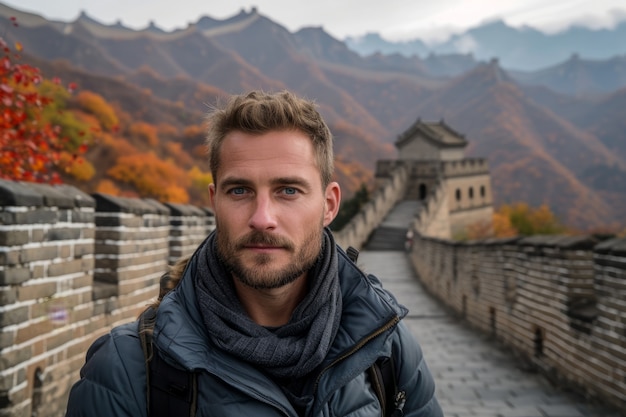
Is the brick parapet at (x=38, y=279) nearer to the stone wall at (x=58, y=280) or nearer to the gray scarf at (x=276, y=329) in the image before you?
the stone wall at (x=58, y=280)

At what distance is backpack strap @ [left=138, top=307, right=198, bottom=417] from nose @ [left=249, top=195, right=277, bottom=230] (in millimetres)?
442

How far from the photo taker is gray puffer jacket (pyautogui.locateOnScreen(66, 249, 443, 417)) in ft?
5.12

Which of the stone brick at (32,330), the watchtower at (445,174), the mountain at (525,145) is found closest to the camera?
the stone brick at (32,330)

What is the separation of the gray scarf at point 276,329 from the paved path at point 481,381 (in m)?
1.21

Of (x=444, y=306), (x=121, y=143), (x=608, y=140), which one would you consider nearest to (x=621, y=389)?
(x=444, y=306)

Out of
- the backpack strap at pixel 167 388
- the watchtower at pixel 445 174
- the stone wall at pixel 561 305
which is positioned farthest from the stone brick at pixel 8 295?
the watchtower at pixel 445 174

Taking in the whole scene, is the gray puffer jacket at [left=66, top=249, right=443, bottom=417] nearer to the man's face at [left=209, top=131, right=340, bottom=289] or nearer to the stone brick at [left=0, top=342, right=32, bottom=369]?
the man's face at [left=209, top=131, right=340, bottom=289]

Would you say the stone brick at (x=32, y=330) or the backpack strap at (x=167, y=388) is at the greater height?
the backpack strap at (x=167, y=388)

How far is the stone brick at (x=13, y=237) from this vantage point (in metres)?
3.23

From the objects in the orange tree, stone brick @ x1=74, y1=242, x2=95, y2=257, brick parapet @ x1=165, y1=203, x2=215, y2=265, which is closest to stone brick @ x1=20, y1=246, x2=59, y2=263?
stone brick @ x1=74, y1=242, x2=95, y2=257

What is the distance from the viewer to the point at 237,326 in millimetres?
1690

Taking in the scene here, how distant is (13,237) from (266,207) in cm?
217

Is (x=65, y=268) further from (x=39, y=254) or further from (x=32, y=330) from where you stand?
(x=32, y=330)

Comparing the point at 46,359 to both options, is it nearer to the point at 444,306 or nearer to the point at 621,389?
the point at 621,389
